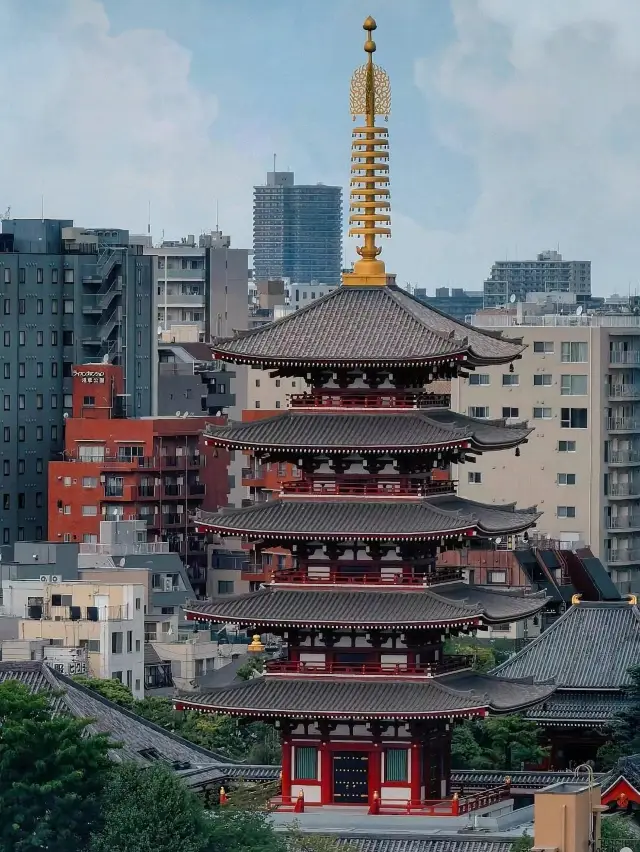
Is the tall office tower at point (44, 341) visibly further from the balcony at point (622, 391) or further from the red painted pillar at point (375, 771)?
the red painted pillar at point (375, 771)

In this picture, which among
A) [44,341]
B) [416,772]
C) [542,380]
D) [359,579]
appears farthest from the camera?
[44,341]

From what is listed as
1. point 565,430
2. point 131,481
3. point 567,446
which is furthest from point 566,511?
point 131,481

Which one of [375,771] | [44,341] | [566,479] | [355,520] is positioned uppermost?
[44,341]

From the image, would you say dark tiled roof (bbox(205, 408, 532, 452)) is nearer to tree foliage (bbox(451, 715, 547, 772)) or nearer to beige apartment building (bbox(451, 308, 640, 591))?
tree foliage (bbox(451, 715, 547, 772))

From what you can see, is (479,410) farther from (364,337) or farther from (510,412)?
(364,337)

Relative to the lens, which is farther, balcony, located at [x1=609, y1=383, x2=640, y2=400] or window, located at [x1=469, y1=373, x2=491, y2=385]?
balcony, located at [x1=609, y1=383, x2=640, y2=400]

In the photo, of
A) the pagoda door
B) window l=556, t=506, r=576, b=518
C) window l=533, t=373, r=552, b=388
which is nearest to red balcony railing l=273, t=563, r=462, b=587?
the pagoda door
